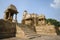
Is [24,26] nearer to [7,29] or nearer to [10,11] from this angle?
[10,11]

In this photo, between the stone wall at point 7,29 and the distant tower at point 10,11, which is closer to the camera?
the stone wall at point 7,29

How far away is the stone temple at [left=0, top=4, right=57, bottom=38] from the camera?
56.3 ft

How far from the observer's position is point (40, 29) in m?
24.9

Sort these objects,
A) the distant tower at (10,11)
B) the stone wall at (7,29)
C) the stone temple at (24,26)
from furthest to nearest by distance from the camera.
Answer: the distant tower at (10,11) → the stone temple at (24,26) → the stone wall at (7,29)

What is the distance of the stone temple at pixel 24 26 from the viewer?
17166 millimetres

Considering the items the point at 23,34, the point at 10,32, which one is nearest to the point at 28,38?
the point at 23,34

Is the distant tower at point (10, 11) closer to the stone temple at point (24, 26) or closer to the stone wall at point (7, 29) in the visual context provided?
the stone temple at point (24, 26)

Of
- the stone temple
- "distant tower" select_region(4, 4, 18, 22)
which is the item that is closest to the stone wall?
the stone temple

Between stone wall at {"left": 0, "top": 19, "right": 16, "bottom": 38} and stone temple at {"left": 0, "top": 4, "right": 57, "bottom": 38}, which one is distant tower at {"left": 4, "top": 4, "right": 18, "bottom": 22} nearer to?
stone temple at {"left": 0, "top": 4, "right": 57, "bottom": 38}

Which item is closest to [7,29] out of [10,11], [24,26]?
[24,26]

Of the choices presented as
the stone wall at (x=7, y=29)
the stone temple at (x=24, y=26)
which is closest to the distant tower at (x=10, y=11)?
the stone temple at (x=24, y=26)

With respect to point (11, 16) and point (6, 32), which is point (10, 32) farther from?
point (11, 16)

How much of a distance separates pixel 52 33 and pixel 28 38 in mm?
9096

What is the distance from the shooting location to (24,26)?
851 inches
